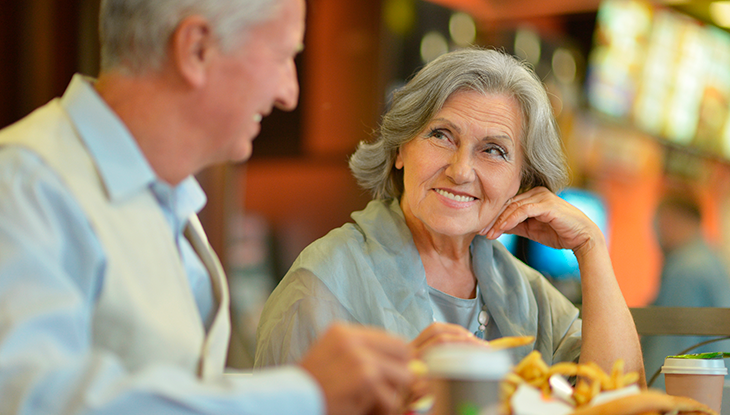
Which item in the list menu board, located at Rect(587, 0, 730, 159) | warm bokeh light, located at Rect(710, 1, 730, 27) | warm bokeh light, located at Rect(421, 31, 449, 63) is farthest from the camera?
warm bokeh light, located at Rect(710, 1, 730, 27)

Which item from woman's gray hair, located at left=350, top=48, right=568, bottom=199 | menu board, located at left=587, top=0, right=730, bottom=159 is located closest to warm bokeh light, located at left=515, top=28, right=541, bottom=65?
menu board, located at left=587, top=0, right=730, bottom=159

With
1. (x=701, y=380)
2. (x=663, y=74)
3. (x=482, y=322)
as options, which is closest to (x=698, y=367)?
(x=701, y=380)

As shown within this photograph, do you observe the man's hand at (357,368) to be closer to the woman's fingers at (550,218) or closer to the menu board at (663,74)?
the woman's fingers at (550,218)

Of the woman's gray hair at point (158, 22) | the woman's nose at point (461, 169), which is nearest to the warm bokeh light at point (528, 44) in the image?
the woman's nose at point (461, 169)

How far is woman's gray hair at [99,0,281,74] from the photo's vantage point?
886 mm

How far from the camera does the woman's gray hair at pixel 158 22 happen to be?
0.89 meters

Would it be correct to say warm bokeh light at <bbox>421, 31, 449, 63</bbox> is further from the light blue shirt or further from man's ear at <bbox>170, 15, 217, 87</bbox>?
the light blue shirt

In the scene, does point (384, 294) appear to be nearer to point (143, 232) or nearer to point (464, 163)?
point (464, 163)

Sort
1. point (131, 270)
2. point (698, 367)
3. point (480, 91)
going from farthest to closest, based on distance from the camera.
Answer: point (480, 91)
point (698, 367)
point (131, 270)

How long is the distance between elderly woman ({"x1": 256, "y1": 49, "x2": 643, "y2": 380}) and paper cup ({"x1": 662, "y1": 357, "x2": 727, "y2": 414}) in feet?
0.89

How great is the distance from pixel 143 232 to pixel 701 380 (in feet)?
3.31

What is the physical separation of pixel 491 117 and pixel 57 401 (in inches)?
48.1

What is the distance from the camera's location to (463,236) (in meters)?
1.78

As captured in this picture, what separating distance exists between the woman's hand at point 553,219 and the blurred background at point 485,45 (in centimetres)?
201
